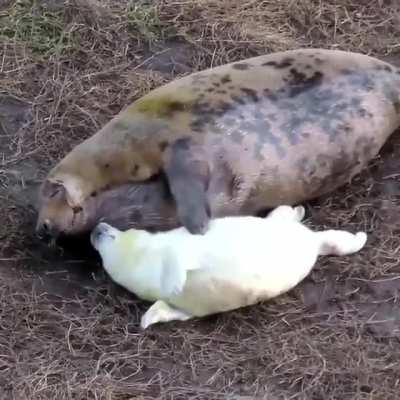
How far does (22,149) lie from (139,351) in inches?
51.4

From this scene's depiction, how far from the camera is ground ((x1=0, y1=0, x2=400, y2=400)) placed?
3.63 m

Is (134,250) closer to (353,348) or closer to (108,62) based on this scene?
(353,348)

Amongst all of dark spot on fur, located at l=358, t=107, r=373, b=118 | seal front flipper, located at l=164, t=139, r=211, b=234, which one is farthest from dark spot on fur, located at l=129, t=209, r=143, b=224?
dark spot on fur, located at l=358, t=107, r=373, b=118

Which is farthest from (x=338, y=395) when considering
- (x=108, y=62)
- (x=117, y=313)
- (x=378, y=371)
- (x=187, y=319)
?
(x=108, y=62)

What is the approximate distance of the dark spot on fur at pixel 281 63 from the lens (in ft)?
14.7

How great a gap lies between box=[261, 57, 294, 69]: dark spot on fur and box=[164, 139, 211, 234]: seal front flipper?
1.78 ft

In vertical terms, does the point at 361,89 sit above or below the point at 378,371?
above

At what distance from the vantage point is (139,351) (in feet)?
12.3

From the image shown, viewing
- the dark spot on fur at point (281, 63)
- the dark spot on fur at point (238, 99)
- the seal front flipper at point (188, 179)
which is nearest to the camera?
the seal front flipper at point (188, 179)

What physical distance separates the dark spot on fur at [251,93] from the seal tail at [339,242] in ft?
2.02

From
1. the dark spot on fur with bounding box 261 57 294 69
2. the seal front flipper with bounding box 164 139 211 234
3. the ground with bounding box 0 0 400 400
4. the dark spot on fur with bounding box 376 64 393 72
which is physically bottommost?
the ground with bounding box 0 0 400 400

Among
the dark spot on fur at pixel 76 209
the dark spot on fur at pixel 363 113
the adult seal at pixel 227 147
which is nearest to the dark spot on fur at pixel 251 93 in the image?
the adult seal at pixel 227 147

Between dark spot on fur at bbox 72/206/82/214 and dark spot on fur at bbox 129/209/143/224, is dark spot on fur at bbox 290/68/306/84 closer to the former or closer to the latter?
dark spot on fur at bbox 129/209/143/224

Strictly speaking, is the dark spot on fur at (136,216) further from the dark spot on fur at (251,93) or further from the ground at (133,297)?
the dark spot on fur at (251,93)
